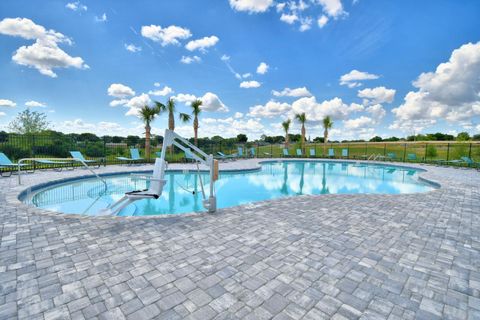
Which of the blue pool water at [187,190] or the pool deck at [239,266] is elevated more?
the pool deck at [239,266]

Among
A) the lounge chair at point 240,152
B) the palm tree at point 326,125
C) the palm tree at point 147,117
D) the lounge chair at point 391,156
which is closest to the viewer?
the palm tree at point 147,117

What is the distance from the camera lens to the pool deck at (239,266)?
182cm

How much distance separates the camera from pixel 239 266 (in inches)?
96.0

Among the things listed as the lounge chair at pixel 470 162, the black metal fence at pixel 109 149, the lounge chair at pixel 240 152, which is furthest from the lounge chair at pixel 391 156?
the lounge chair at pixel 240 152

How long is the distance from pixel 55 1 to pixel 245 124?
19.4m

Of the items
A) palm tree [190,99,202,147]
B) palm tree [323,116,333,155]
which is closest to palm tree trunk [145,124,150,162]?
palm tree [190,99,202,147]

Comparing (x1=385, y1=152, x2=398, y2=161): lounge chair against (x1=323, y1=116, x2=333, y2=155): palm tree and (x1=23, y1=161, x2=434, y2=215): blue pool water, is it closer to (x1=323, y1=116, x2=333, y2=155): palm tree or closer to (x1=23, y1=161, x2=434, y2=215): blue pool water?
(x1=323, y1=116, x2=333, y2=155): palm tree

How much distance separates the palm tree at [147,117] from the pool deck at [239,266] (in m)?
10.5

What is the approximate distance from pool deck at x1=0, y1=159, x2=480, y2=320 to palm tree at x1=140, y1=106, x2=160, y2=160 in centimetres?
1054

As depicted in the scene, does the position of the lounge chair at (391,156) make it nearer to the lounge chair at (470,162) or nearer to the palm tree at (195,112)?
the lounge chair at (470,162)

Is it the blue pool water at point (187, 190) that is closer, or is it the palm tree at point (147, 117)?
the blue pool water at point (187, 190)

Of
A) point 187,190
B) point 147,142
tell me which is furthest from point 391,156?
point 147,142

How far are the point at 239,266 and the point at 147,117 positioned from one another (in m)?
13.7

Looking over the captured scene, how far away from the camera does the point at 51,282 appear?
6.86 ft
